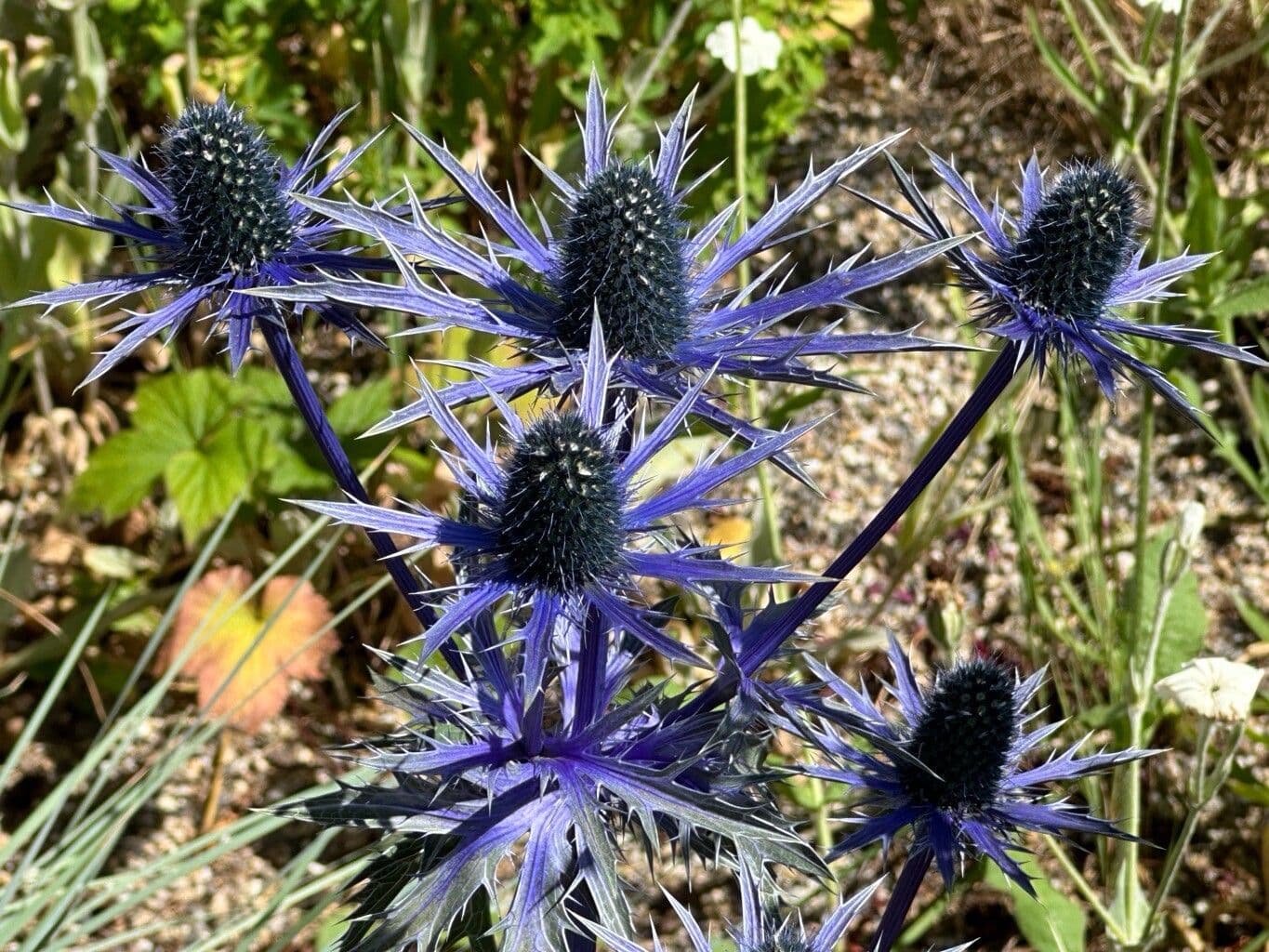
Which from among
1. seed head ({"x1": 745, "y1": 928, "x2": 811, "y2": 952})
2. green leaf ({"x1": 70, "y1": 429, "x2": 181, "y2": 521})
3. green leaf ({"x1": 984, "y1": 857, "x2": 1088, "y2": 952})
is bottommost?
green leaf ({"x1": 984, "y1": 857, "x2": 1088, "y2": 952})

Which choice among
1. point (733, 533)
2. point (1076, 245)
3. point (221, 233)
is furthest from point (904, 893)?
point (733, 533)

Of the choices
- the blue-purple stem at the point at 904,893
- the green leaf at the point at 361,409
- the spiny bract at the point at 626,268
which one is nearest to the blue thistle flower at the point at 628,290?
the spiny bract at the point at 626,268

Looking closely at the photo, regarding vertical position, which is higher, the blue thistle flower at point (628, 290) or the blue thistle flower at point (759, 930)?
the blue thistle flower at point (628, 290)

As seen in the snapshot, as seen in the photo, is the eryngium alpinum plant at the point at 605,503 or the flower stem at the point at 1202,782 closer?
the eryngium alpinum plant at the point at 605,503

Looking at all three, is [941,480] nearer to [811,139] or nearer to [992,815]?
[811,139]

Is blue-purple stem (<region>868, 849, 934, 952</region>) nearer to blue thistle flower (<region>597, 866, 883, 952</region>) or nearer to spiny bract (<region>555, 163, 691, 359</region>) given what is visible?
blue thistle flower (<region>597, 866, 883, 952</region>)

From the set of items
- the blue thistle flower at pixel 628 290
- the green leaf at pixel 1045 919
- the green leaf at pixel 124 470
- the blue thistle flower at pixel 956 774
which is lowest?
the green leaf at pixel 1045 919

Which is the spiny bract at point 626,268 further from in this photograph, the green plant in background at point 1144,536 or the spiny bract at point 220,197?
the green plant in background at point 1144,536

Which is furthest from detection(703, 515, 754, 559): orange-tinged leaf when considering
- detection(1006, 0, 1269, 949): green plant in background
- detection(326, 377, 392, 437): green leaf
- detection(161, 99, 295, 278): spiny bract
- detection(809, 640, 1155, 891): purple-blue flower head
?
detection(161, 99, 295, 278): spiny bract
